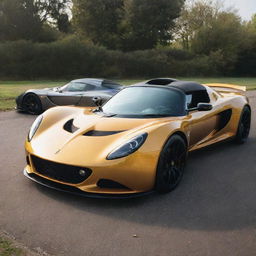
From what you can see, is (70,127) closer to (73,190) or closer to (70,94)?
(73,190)

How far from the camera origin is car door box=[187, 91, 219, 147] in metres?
4.64

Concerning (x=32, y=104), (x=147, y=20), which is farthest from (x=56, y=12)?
(x=32, y=104)

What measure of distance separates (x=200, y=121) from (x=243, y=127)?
1754mm

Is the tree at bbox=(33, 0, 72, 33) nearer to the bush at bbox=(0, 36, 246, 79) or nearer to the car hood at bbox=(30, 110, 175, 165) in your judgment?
the bush at bbox=(0, 36, 246, 79)

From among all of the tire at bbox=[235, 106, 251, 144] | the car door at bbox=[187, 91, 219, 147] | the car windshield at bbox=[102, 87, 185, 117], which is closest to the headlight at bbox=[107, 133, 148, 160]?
the car windshield at bbox=[102, 87, 185, 117]

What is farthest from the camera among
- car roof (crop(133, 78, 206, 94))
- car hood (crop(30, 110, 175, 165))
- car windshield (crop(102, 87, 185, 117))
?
car roof (crop(133, 78, 206, 94))

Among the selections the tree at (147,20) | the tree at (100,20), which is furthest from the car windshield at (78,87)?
the tree at (147,20)

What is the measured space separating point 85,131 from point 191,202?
1.40 m

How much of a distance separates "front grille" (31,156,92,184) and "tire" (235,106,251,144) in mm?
3524

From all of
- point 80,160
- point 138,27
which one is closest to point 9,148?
point 80,160

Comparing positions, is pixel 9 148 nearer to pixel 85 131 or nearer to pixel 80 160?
pixel 85 131

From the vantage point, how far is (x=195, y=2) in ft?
147

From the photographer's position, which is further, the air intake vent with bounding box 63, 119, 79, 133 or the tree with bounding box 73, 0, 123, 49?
the tree with bounding box 73, 0, 123, 49

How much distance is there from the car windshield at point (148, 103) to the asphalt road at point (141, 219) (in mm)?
916
